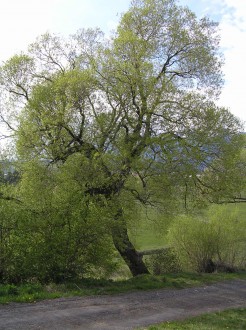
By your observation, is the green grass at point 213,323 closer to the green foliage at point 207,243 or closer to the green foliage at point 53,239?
the green foliage at point 53,239

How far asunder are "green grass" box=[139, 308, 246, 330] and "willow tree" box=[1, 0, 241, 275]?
5925 millimetres

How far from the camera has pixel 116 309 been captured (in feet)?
34.1

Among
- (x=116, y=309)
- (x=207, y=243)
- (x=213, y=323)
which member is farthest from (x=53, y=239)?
(x=207, y=243)

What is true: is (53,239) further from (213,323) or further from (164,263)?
(164,263)

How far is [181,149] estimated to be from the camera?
1612 cm

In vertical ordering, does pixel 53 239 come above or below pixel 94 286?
above

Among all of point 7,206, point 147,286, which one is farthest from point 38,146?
point 147,286

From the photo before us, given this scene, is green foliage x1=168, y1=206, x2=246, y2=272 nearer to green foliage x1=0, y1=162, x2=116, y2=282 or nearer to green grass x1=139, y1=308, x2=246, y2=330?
green foliage x1=0, y1=162, x2=116, y2=282

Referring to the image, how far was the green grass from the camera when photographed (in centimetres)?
884

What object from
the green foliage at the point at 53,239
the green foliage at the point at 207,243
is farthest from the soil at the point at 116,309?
the green foliage at the point at 207,243

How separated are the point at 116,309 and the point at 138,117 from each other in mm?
9235

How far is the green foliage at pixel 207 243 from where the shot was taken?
69.3 ft

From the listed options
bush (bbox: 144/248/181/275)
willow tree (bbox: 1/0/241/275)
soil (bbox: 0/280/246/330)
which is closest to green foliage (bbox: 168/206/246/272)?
bush (bbox: 144/248/181/275)

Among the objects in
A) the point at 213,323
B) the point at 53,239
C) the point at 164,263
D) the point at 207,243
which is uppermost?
the point at 53,239
